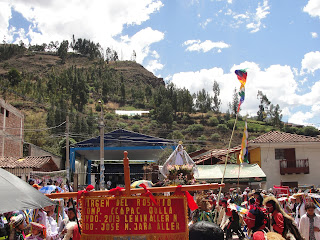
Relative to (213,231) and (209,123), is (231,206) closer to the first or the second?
(213,231)

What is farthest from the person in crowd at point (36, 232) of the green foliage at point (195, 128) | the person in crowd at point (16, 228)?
the green foliage at point (195, 128)

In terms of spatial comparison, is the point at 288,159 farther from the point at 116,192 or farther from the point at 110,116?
the point at 110,116

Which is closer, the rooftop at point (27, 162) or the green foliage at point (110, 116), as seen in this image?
the rooftop at point (27, 162)

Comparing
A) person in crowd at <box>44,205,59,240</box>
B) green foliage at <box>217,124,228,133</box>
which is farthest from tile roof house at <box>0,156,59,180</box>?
green foliage at <box>217,124,228,133</box>

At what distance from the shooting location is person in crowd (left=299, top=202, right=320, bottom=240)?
692cm

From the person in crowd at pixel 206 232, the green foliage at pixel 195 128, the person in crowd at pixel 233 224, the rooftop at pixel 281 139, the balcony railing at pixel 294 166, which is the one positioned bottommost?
the person in crowd at pixel 233 224

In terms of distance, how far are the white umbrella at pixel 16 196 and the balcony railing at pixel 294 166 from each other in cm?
2986

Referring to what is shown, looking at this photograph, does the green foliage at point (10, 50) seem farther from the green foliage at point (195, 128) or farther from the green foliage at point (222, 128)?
the green foliage at point (222, 128)

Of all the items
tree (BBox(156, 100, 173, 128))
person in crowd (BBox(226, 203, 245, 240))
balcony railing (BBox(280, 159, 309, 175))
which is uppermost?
tree (BBox(156, 100, 173, 128))

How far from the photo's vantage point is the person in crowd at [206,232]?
325 centimetres

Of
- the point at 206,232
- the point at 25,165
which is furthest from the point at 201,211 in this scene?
the point at 25,165

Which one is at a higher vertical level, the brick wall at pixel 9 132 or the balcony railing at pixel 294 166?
the brick wall at pixel 9 132

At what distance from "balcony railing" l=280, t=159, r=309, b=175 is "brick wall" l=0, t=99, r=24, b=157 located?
24976mm

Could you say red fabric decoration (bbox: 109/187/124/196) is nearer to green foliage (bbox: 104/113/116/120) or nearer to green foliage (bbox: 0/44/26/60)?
green foliage (bbox: 104/113/116/120)
